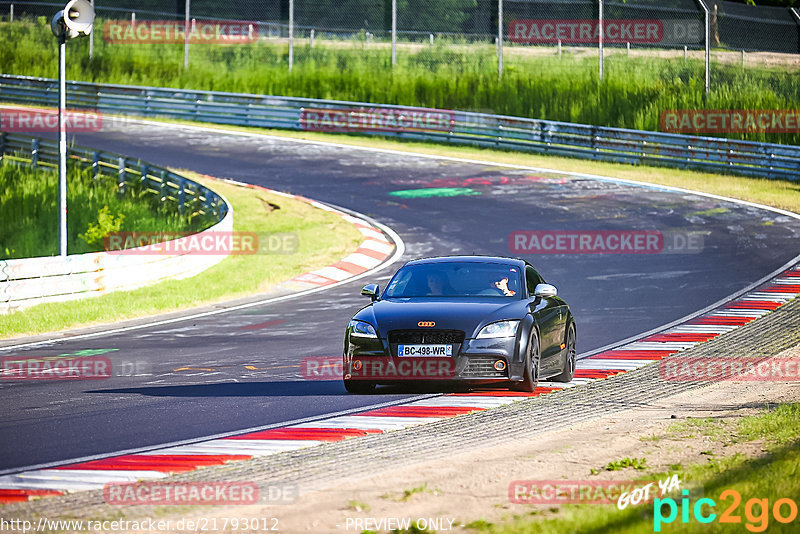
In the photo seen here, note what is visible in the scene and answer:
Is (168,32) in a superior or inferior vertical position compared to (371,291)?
superior

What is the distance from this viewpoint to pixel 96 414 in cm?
1066

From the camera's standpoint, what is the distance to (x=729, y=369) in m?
13.0

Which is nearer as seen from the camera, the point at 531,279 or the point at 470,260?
the point at 470,260

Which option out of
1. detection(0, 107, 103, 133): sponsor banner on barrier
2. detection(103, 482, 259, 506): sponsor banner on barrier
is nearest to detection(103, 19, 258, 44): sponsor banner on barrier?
detection(0, 107, 103, 133): sponsor banner on barrier

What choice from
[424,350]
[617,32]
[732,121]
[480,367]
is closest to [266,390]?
[424,350]

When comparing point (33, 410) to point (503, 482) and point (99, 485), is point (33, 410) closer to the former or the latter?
point (99, 485)

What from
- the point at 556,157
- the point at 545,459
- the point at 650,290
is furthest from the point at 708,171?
the point at 545,459

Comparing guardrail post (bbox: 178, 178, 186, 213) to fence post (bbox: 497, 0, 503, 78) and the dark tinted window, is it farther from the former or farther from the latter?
the dark tinted window

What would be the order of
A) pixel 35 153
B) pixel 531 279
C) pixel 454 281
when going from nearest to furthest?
pixel 454 281
pixel 531 279
pixel 35 153

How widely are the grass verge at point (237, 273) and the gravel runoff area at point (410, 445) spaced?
29.4 ft

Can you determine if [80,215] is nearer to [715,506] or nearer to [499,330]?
[499,330]

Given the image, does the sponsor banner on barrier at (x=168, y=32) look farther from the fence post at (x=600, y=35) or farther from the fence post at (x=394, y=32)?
the fence post at (x=600, y=35)

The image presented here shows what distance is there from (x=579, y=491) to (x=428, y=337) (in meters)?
3.91

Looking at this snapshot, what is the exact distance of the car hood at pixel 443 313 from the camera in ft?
36.6
